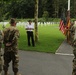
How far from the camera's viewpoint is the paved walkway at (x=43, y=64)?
486 inches

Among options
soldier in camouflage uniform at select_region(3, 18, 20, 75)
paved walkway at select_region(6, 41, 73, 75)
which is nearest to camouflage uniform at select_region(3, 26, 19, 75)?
soldier in camouflage uniform at select_region(3, 18, 20, 75)

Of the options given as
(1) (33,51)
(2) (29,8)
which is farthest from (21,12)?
(1) (33,51)

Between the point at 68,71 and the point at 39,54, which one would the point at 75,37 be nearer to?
the point at 68,71

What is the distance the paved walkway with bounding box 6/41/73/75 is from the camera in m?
12.4

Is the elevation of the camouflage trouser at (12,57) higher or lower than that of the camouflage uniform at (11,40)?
lower

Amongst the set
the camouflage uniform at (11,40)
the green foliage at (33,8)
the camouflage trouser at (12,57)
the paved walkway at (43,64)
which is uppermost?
the camouflage uniform at (11,40)

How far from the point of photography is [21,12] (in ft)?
332

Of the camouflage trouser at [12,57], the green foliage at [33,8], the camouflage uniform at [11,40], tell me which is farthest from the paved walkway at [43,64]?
the green foliage at [33,8]

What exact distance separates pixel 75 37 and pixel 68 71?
519cm

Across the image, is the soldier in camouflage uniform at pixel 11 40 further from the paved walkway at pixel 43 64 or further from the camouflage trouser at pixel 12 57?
the paved walkway at pixel 43 64

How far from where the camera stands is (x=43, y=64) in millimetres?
14227

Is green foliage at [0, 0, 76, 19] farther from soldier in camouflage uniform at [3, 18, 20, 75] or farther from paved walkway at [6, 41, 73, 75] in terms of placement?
soldier in camouflage uniform at [3, 18, 20, 75]

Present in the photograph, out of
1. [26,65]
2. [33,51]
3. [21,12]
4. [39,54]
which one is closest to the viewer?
[26,65]

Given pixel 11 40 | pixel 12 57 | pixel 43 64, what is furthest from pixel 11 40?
pixel 43 64
